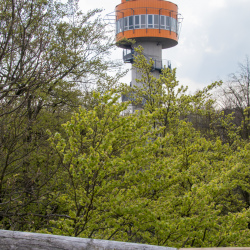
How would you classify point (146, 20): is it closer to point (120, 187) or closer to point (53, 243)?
point (120, 187)

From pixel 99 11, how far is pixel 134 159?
358 inches

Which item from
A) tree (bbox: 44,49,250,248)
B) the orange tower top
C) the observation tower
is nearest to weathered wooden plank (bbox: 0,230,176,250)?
tree (bbox: 44,49,250,248)

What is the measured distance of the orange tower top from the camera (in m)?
30.5

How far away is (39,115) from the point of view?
36.9ft

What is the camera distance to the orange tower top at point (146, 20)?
100ft

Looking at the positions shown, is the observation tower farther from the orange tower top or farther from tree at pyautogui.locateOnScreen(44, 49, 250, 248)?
tree at pyautogui.locateOnScreen(44, 49, 250, 248)

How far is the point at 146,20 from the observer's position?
30578mm

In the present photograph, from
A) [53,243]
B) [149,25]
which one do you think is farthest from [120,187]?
[149,25]

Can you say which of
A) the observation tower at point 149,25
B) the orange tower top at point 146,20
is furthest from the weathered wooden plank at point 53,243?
the orange tower top at point 146,20

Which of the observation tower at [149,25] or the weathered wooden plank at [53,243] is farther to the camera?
the observation tower at [149,25]

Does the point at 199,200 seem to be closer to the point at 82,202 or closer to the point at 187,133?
the point at 82,202

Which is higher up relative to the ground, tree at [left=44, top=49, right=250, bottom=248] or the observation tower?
the observation tower

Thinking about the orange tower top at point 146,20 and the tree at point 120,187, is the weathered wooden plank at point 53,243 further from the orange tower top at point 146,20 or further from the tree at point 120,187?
the orange tower top at point 146,20

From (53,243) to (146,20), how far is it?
29773 mm
